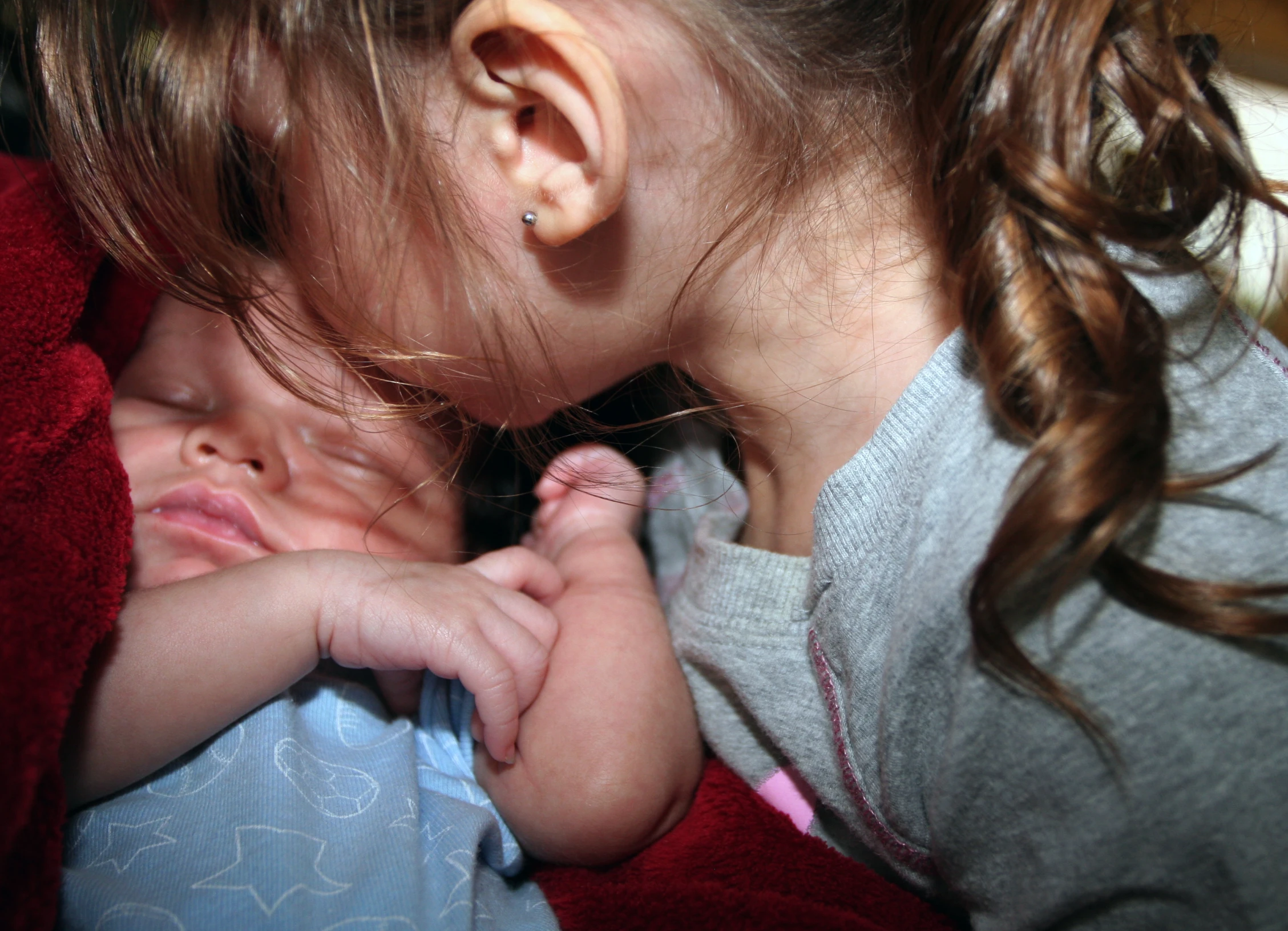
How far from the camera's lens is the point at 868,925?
646 mm

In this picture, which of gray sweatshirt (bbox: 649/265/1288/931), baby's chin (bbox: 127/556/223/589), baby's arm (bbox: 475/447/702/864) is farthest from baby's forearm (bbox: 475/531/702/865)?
baby's chin (bbox: 127/556/223/589)

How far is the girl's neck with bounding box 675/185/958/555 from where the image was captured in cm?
68

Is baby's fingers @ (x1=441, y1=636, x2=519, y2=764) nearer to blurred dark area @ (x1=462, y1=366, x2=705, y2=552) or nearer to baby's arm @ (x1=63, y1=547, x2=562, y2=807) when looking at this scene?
baby's arm @ (x1=63, y1=547, x2=562, y2=807)

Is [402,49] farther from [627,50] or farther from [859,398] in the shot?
[859,398]

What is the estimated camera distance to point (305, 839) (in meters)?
0.64

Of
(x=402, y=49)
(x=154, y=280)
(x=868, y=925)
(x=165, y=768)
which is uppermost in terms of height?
(x=402, y=49)

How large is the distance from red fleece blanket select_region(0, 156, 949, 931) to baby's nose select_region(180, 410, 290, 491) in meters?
0.08

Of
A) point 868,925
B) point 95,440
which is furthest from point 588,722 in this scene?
point 95,440

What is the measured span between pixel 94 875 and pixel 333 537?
12.9 inches

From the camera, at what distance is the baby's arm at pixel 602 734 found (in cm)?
70

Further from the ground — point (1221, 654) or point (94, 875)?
point (1221, 654)

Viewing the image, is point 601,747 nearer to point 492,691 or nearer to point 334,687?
point 492,691

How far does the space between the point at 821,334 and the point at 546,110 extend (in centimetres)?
28

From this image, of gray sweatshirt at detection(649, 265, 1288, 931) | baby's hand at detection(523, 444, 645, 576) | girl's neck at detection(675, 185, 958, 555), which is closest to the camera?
gray sweatshirt at detection(649, 265, 1288, 931)
